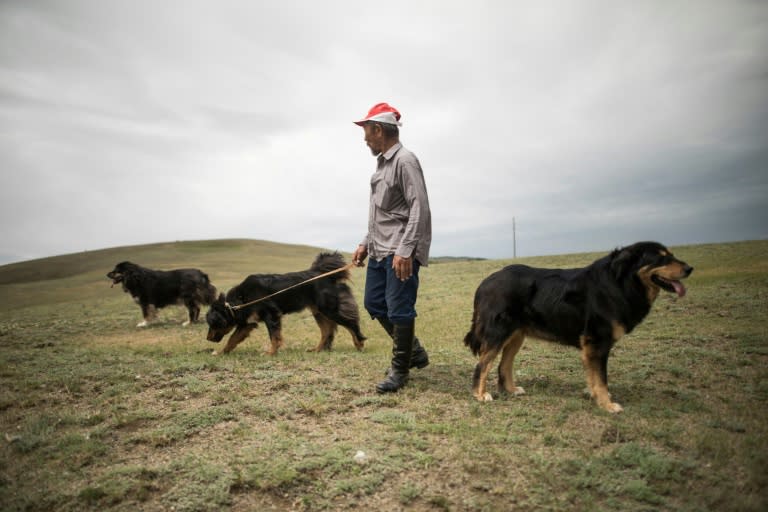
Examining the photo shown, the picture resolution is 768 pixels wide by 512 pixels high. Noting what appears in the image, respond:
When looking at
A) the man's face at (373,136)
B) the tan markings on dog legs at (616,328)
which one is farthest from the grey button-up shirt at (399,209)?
the tan markings on dog legs at (616,328)

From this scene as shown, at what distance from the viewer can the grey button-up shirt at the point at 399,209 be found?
5062mm

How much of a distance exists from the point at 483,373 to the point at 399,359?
1.08 m

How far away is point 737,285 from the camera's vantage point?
12711 millimetres

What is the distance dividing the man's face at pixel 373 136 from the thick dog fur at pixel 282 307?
328cm

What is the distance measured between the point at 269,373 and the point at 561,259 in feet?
76.3

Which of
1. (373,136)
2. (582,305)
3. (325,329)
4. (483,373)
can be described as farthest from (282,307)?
(582,305)

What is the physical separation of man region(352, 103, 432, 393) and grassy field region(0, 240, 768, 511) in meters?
0.81

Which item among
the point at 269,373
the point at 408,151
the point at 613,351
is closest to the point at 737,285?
the point at 613,351

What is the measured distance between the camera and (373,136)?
5426 millimetres

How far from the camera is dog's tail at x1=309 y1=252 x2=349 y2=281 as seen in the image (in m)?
8.24

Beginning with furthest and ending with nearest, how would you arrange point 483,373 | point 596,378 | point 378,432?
point 483,373 → point 596,378 → point 378,432

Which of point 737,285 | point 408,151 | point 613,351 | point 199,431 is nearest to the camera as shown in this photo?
point 199,431

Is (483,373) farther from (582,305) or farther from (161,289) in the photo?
(161,289)

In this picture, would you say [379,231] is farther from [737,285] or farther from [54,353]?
[737,285]
